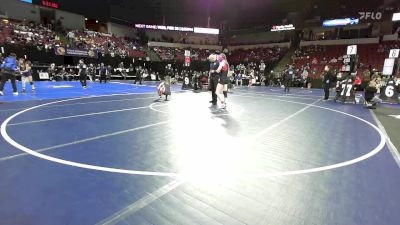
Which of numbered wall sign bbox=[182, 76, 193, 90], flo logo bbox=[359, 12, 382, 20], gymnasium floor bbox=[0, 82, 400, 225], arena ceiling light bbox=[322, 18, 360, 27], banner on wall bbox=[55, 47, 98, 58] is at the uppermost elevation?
flo logo bbox=[359, 12, 382, 20]

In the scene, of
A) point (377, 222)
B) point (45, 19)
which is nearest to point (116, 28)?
point (45, 19)

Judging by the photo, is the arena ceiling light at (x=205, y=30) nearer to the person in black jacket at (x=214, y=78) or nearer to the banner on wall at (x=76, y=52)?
the banner on wall at (x=76, y=52)

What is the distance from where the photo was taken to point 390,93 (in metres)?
13.8

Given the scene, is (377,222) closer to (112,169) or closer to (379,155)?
(379,155)

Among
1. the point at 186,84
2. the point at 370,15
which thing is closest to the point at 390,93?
the point at 186,84

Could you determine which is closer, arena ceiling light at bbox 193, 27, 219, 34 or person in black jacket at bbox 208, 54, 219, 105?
person in black jacket at bbox 208, 54, 219, 105

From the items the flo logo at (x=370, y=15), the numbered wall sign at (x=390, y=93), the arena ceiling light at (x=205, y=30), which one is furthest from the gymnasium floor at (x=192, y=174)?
the arena ceiling light at (x=205, y=30)

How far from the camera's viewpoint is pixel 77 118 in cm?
728

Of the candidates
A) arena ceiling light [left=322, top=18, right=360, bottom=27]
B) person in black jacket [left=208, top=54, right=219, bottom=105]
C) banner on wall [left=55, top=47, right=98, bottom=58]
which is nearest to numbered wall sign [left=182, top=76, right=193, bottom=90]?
person in black jacket [left=208, top=54, right=219, bottom=105]

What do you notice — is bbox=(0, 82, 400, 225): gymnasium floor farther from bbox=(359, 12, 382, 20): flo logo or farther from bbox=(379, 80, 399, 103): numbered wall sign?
bbox=(359, 12, 382, 20): flo logo

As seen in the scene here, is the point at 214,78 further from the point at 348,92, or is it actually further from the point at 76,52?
the point at 76,52

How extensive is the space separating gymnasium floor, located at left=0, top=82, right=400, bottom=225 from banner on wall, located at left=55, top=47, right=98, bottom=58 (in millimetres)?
21541

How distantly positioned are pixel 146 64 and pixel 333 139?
104 ft

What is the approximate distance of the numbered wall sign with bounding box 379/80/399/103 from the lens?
44.4 ft
